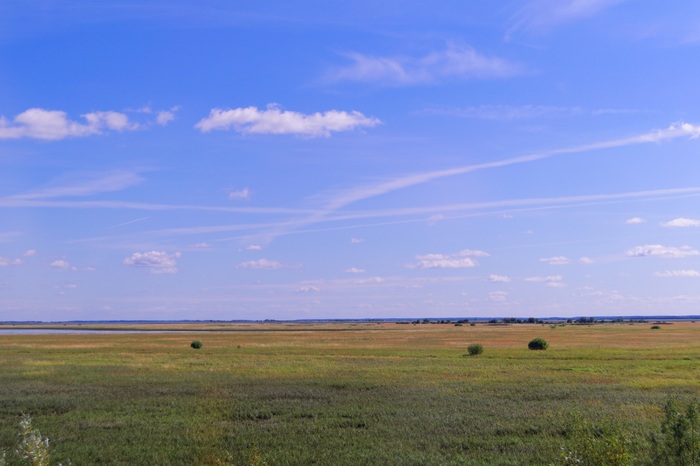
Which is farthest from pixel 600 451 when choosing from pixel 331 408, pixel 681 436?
pixel 331 408

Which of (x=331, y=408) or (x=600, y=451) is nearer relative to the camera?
(x=600, y=451)

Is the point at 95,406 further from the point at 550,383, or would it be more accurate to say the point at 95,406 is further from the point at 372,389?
the point at 550,383

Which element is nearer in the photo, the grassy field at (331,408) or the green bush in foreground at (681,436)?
the green bush in foreground at (681,436)

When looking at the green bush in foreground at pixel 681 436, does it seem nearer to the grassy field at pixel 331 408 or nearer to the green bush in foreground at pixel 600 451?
the green bush in foreground at pixel 600 451

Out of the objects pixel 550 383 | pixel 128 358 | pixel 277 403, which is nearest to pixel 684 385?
pixel 550 383

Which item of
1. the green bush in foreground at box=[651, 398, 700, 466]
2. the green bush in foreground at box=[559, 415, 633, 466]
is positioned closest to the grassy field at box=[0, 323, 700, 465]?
the green bush in foreground at box=[559, 415, 633, 466]

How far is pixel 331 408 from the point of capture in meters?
24.6

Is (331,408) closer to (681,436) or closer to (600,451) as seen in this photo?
(600,451)

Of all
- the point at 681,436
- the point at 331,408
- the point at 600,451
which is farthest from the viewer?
the point at 331,408

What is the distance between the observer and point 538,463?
647 inches

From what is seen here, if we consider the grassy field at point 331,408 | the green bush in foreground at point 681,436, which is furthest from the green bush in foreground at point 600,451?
the grassy field at point 331,408

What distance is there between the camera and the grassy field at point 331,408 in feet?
58.2

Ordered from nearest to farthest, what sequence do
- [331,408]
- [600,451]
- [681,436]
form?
[681,436] < [600,451] < [331,408]

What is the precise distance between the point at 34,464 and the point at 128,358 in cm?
4278
